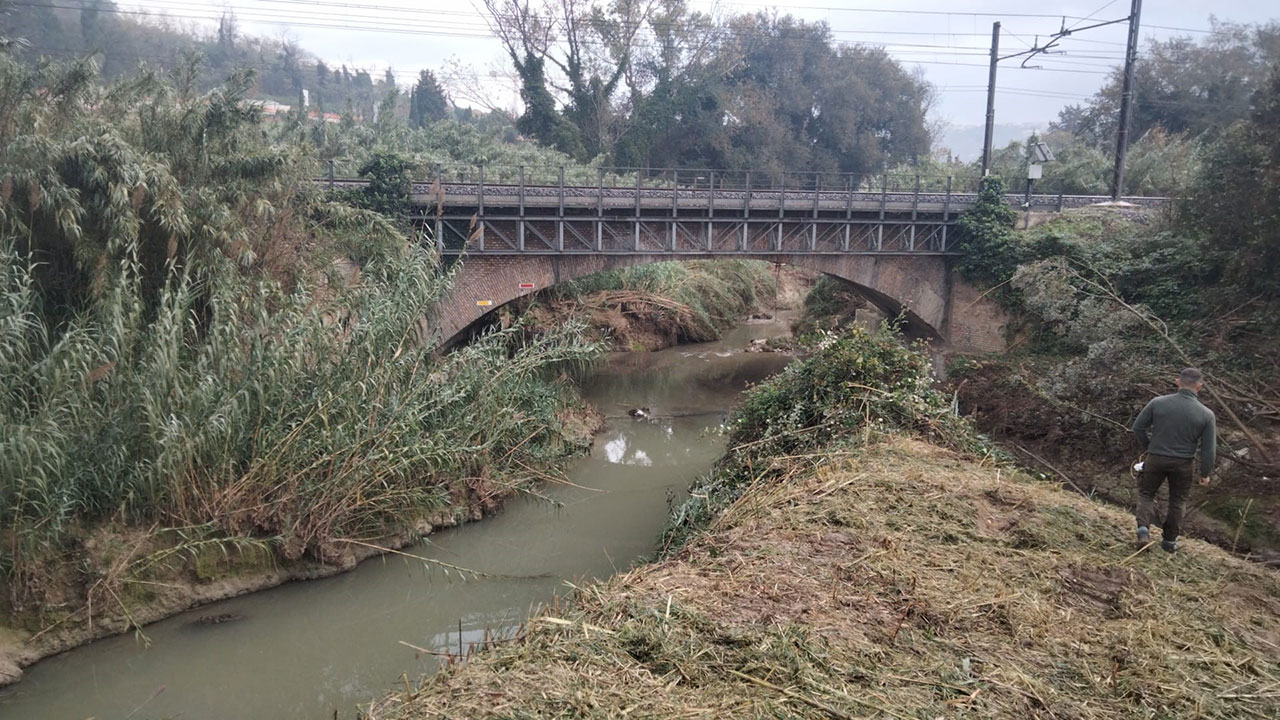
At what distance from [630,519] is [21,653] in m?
6.29

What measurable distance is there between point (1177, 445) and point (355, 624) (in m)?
7.24

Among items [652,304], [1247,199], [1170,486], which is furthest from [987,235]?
[1170,486]

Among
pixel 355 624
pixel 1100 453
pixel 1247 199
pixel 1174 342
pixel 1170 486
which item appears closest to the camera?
pixel 1170 486

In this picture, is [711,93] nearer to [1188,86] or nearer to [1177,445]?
[1188,86]

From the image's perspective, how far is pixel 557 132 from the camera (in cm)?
3212

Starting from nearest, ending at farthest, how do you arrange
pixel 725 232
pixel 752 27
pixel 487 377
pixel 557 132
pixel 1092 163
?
pixel 487 377, pixel 725 232, pixel 1092 163, pixel 557 132, pixel 752 27

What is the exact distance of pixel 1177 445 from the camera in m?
6.23

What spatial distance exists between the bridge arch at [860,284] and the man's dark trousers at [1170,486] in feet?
39.4

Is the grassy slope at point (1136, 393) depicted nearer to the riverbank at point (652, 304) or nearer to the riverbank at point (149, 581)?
the riverbank at point (652, 304)

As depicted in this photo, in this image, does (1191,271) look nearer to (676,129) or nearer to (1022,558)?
(1022,558)

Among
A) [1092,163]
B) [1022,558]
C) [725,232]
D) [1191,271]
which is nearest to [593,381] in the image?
[725,232]

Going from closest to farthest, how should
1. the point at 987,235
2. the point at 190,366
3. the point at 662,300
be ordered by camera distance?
the point at 190,366 < the point at 987,235 < the point at 662,300

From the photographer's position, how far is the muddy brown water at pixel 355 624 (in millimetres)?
6809

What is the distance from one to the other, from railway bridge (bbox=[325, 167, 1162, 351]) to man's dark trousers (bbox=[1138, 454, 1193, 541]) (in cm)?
1053
